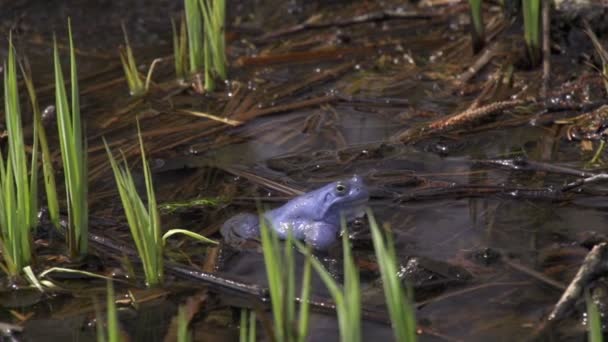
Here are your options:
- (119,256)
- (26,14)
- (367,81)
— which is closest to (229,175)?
(119,256)

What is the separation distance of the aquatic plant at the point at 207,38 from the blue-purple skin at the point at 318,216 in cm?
192

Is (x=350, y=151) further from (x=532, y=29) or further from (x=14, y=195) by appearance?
(x=14, y=195)

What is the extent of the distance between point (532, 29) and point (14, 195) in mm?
3182

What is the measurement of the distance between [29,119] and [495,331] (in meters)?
3.56

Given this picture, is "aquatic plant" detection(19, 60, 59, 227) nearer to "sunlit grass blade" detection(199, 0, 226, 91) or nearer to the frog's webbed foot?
the frog's webbed foot

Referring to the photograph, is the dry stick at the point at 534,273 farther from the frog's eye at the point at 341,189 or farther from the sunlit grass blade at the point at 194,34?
the sunlit grass blade at the point at 194,34

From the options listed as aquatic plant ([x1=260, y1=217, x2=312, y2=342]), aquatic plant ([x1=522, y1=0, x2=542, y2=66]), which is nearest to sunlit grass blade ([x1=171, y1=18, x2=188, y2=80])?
aquatic plant ([x1=522, y1=0, x2=542, y2=66])

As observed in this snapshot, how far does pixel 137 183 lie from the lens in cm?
486

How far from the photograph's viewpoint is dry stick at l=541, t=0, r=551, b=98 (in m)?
5.42

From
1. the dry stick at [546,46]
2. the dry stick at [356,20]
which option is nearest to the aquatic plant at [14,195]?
the dry stick at [546,46]

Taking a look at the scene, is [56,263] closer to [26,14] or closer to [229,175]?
[229,175]

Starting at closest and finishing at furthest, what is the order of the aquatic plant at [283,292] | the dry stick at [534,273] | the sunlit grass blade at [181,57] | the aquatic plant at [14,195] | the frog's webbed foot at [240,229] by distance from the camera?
the aquatic plant at [283,292] < the dry stick at [534,273] < the aquatic plant at [14,195] < the frog's webbed foot at [240,229] < the sunlit grass blade at [181,57]

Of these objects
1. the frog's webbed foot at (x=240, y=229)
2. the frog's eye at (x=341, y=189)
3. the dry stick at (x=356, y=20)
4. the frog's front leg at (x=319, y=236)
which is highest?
the dry stick at (x=356, y=20)

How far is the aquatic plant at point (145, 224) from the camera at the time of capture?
345 cm
